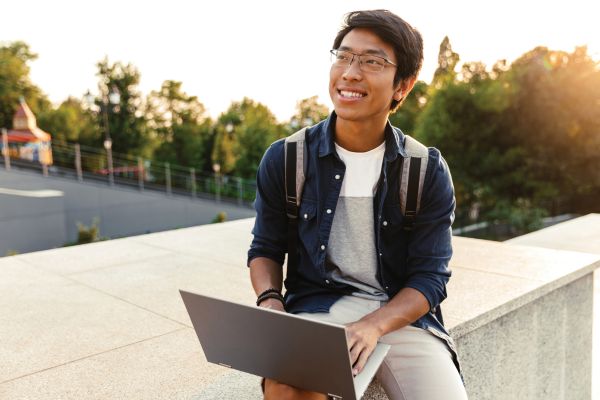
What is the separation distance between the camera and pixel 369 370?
1767 mm

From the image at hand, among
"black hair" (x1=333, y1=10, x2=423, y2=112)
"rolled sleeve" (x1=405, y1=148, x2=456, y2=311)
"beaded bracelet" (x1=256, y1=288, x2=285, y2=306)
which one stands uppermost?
"black hair" (x1=333, y1=10, x2=423, y2=112)

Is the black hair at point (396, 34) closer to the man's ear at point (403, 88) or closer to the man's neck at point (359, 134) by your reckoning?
the man's ear at point (403, 88)

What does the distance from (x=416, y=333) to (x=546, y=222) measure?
2243cm

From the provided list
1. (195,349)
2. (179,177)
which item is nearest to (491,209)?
(179,177)

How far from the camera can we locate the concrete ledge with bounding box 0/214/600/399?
244 cm

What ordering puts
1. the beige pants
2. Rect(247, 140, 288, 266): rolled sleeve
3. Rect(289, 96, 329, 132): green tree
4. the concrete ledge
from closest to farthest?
the beige pants → Rect(247, 140, 288, 266): rolled sleeve → the concrete ledge → Rect(289, 96, 329, 132): green tree

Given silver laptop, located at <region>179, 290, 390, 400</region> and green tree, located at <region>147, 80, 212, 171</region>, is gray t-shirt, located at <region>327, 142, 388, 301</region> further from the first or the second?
green tree, located at <region>147, 80, 212, 171</region>

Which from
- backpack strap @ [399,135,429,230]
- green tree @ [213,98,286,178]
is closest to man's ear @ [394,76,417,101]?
backpack strap @ [399,135,429,230]

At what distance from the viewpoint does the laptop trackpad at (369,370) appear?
1664 mm

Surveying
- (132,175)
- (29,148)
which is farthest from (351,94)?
(132,175)

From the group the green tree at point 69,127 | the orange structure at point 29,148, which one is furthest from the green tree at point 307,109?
the orange structure at point 29,148

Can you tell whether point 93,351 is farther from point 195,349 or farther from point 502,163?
point 502,163

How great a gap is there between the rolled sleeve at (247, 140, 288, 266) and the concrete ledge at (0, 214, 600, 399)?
0.60 m

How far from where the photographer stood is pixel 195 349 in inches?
109
